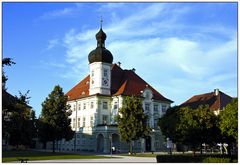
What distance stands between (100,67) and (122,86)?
5.36 metres

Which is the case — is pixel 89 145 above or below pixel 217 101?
below

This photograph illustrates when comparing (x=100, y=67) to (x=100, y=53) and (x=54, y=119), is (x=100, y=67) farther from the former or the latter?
Answer: (x=54, y=119)

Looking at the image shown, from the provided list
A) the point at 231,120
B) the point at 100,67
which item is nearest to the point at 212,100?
the point at 100,67

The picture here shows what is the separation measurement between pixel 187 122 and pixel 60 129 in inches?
921

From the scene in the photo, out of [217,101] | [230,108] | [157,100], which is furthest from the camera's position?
[217,101]

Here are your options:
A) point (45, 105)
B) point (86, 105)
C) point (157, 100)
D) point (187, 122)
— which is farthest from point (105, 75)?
point (187, 122)

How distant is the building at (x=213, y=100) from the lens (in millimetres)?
73000

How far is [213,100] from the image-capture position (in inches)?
2985

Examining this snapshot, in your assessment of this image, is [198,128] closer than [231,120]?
No

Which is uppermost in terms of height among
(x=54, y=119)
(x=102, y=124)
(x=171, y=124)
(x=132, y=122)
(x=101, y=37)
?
(x=101, y=37)

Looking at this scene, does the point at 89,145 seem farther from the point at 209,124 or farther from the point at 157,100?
the point at 209,124

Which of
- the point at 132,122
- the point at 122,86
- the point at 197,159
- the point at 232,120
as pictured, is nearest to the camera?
the point at 232,120

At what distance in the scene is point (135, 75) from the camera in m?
73.1

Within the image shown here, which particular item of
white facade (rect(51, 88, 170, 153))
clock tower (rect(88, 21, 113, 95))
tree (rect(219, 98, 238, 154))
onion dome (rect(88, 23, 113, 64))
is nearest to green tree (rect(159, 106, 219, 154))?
tree (rect(219, 98, 238, 154))
